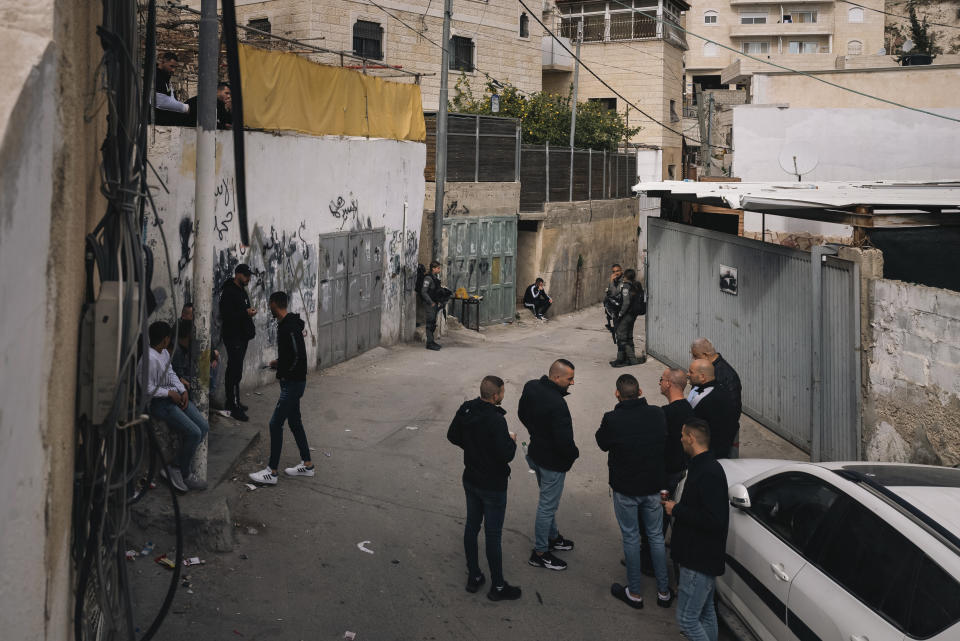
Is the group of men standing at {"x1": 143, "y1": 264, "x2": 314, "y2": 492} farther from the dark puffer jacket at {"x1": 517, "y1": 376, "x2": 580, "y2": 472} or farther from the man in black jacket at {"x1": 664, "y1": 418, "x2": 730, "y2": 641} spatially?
the man in black jacket at {"x1": 664, "y1": 418, "x2": 730, "y2": 641}

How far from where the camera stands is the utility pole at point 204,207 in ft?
25.1

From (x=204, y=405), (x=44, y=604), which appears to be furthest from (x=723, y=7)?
(x=44, y=604)

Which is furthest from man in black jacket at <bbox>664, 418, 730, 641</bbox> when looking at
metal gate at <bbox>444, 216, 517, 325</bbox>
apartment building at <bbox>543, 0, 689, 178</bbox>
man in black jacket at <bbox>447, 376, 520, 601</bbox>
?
apartment building at <bbox>543, 0, 689, 178</bbox>

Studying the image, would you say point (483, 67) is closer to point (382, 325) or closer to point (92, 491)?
point (382, 325)

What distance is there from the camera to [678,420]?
687 centimetres

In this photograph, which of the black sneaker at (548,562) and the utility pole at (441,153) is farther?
the utility pole at (441,153)

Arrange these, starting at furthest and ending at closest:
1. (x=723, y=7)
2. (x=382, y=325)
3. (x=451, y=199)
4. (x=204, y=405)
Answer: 1. (x=723, y=7)
2. (x=451, y=199)
3. (x=382, y=325)
4. (x=204, y=405)

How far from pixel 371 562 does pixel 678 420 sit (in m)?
2.64

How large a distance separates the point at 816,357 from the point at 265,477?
228 inches

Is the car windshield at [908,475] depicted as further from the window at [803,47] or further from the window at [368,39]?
the window at [803,47]

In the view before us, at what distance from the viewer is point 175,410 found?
24.5ft

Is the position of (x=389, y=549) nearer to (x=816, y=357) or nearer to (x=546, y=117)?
(x=816, y=357)

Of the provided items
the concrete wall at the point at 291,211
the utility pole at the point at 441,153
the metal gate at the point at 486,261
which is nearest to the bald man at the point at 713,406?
the concrete wall at the point at 291,211

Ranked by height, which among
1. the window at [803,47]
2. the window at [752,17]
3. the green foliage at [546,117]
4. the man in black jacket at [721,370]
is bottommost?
the man in black jacket at [721,370]
